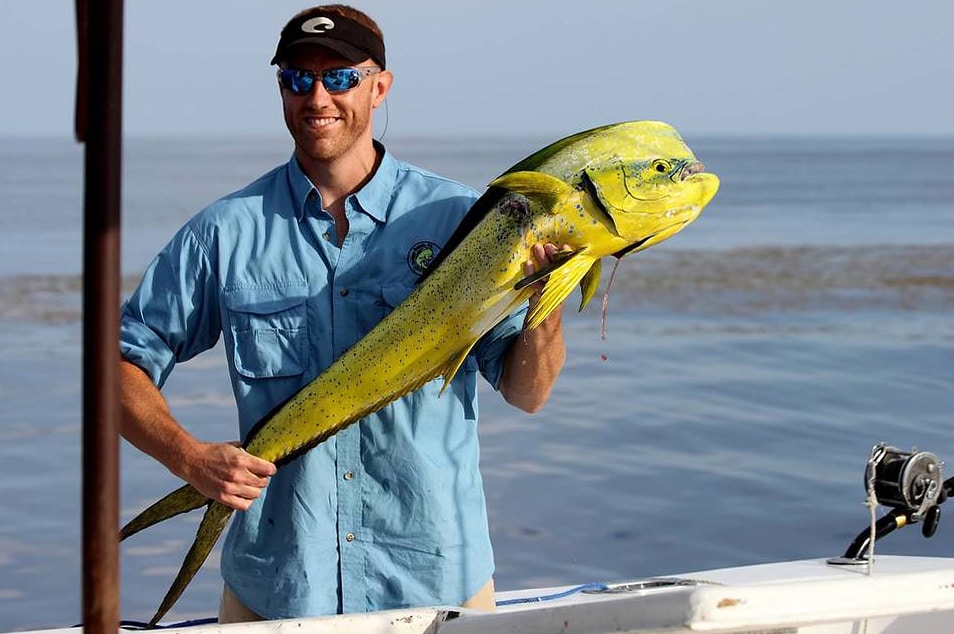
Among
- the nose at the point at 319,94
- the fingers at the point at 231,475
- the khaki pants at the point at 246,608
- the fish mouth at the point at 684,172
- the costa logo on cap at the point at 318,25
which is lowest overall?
the khaki pants at the point at 246,608

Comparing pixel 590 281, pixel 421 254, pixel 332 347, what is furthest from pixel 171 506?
pixel 590 281

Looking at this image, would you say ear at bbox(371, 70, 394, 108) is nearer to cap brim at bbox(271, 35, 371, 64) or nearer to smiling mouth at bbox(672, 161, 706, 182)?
cap brim at bbox(271, 35, 371, 64)

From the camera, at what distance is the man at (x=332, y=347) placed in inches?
144

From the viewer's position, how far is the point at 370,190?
374 centimetres

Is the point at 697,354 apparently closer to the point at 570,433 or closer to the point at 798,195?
the point at 570,433

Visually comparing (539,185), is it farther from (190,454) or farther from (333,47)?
(190,454)

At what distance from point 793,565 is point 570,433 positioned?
7.00 metres

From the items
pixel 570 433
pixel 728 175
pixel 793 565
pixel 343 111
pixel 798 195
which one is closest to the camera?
pixel 343 111

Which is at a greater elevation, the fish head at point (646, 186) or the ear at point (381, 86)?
the ear at point (381, 86)

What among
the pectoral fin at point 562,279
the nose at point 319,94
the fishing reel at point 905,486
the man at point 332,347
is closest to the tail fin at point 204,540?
the man at point 332,347

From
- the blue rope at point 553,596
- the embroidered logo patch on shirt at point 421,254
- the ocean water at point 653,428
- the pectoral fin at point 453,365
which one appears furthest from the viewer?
the ocean water at point 653,428

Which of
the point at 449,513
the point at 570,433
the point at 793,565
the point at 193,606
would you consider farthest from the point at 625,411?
the point at 449,513

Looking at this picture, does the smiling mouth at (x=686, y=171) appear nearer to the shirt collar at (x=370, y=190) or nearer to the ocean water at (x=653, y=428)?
the ocean water at (x=653, y=428)

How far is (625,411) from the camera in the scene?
41.2ft
